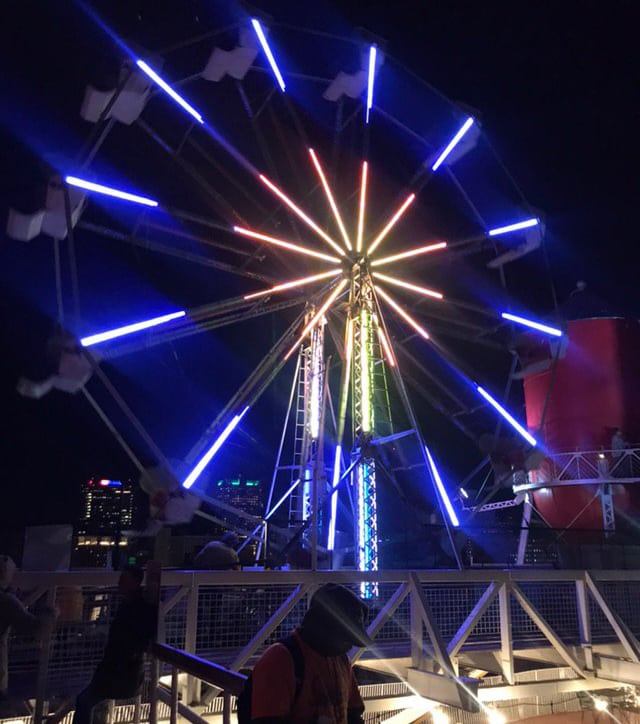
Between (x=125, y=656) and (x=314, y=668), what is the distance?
202 centimetres

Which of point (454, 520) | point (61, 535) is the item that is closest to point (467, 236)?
point (454, 520)

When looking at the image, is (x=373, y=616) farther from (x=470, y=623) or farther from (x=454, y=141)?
(x=454, y=141)

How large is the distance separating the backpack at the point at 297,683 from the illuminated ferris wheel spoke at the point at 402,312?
1272 cm

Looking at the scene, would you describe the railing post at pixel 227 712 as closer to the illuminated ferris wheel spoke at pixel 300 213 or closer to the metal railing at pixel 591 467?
the illuminated ferris wheel spoke at pixel 300 213

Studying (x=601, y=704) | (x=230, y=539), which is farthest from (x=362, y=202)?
(x=601, y=704)

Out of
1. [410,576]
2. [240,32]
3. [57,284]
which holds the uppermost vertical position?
[240,32]

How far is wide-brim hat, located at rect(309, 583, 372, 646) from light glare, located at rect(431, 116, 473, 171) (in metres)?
13.8

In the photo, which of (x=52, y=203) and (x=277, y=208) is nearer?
(x=52, y=203)

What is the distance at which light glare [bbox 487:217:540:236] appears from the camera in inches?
632

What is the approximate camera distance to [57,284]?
1128cm

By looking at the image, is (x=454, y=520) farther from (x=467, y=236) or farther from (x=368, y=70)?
(x=368, y=70)

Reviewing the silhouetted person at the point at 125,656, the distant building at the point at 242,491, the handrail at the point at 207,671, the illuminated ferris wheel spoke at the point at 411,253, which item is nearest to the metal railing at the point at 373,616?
the silhouetted person at the point at 125,656

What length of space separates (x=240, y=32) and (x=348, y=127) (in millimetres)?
3722

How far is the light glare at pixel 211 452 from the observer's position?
1207 cm
